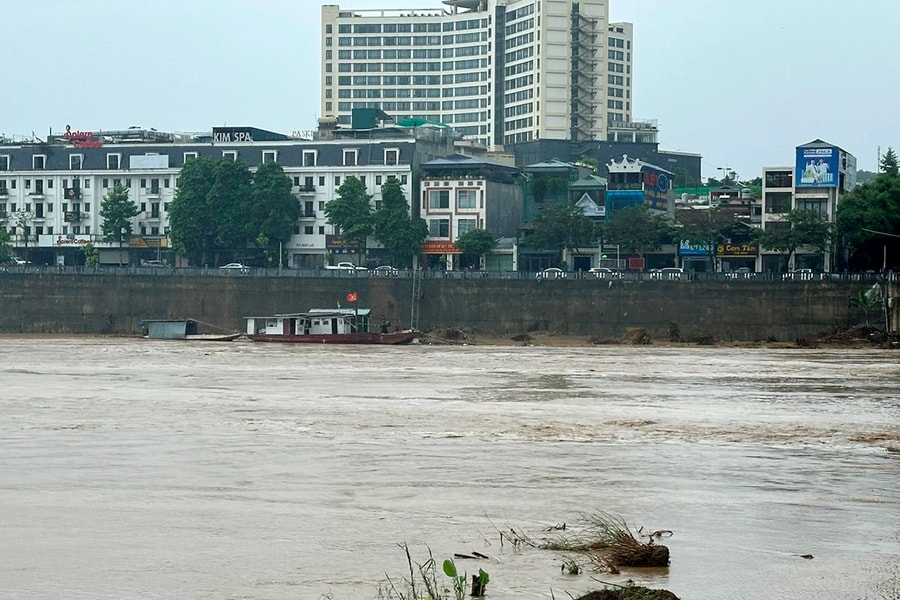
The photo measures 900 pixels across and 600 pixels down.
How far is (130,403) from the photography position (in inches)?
1486

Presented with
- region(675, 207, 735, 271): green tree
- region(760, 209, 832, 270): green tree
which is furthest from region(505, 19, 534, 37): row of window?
region(760, 209, 832, 270): green tree

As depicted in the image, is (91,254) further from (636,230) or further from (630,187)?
(636,230)

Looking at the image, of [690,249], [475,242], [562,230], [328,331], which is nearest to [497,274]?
[475,242]

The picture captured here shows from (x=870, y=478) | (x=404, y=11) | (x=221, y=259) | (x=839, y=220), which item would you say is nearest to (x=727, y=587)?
(x=870, y=478)

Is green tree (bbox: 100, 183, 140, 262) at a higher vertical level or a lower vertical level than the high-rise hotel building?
lower

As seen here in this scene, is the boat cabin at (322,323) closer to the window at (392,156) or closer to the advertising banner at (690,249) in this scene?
the window at (392,156)

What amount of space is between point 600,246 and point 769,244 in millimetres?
12492

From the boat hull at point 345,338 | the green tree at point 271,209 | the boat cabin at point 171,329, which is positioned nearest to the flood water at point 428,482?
the boat hull at point 345,338

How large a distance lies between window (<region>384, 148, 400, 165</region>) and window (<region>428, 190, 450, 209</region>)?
3.70m

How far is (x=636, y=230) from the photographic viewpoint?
291 feet

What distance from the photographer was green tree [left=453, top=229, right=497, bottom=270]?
294 feet

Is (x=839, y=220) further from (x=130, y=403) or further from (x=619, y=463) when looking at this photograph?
(x=619, y=463)

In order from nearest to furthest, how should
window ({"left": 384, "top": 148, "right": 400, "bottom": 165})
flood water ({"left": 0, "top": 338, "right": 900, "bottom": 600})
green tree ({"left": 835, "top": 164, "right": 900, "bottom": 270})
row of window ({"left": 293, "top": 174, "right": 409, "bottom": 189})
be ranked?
flood water ({"left": 0, "top": 338, "right": 900, "bottom": 600}) → green tree ({"left": 835, "top": 164, "right": 900, "bottom": 270}) → window ({"left": 384, "top": 148, "right": 400, "bottom": 165}) → row of window ({"left": 293, "top": 174, "right": 409, "bottom": 189})

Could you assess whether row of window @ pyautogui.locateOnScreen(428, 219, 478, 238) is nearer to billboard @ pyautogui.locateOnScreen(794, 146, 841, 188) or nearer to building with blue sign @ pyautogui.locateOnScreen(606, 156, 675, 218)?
building with blue sign @ pyautogui.locateOnScreen(606, 156, 675, 218)
